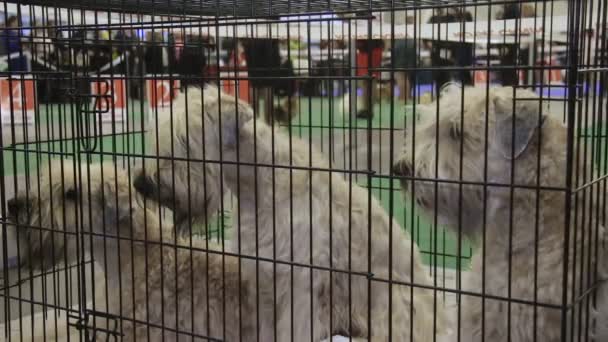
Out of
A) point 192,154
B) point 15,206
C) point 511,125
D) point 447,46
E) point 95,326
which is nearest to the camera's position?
point 511,125

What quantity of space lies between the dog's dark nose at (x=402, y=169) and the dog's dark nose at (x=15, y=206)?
70.5 inches

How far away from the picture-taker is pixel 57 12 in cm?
388

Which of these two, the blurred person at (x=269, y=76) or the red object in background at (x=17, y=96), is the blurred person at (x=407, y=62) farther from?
the red object in background at (x=17, y=96)

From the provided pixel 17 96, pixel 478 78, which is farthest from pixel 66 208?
pixel 17 96

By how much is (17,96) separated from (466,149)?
682cm

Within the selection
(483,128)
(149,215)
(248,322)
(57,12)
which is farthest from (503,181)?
(57,12)

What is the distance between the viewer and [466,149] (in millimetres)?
2453

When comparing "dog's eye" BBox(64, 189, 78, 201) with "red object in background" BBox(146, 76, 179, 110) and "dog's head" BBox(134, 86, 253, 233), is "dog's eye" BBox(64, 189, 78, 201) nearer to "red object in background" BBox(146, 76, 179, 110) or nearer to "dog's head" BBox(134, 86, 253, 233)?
"dog's head" BBox(134, 86, 253, 233)

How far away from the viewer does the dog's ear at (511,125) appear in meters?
2.18

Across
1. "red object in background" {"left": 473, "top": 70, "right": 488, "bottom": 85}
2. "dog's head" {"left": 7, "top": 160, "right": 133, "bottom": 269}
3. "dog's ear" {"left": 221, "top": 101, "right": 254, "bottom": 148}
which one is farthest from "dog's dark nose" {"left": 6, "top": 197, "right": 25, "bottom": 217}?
"red object in background" {"left": 473, "top": 70, "right": 488, "bottom": 85}

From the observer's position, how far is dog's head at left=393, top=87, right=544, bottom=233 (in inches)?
87.4

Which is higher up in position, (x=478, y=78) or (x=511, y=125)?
(x=478, y=78)

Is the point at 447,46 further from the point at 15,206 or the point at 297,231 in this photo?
the point at 15,206

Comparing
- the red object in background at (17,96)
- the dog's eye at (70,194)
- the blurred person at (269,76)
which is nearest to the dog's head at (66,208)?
the dog's eye at (70,194)
